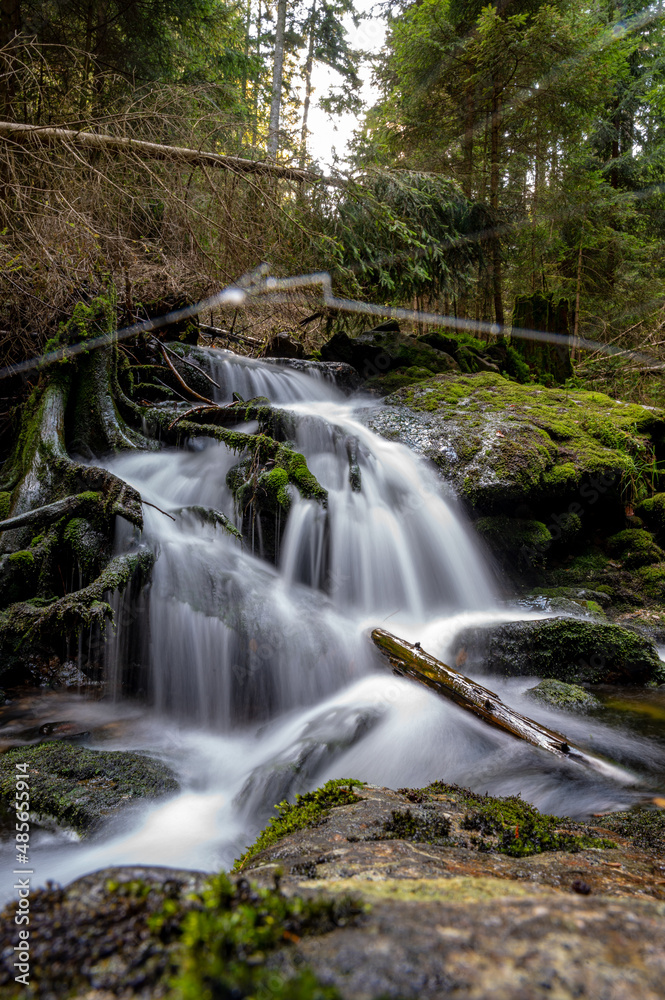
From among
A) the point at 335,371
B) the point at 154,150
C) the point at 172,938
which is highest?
the point at 154,150

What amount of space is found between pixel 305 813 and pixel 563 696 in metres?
3.07

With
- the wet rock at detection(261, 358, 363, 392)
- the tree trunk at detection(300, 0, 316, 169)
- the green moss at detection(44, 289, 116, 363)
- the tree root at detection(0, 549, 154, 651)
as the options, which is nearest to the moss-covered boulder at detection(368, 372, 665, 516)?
the wet rock at detection(261, 358, 363, 392)

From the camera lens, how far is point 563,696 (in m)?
4.25

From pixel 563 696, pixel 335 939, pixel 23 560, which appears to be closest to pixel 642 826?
pixel 563 696

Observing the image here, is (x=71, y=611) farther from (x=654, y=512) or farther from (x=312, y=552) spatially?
(x=654, y=512)

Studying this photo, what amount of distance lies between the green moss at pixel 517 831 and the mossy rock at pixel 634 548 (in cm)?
525

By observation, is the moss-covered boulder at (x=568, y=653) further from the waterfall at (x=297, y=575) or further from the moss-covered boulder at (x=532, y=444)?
the moss-covered boulder at (x=532, y=444)

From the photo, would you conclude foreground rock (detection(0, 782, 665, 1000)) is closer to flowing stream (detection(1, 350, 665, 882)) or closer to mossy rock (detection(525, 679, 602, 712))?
flowing stream (detection(1, 350, 665, 882))

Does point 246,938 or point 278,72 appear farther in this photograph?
point 278,72

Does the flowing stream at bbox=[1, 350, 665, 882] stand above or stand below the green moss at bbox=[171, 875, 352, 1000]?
below

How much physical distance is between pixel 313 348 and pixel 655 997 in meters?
13.0

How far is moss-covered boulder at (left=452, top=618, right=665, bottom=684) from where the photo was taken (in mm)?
4629

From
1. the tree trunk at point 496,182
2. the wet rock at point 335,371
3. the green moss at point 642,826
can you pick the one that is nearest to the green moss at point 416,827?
the green moss at point 642,826

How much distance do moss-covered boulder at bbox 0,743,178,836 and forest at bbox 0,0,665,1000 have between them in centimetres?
2
